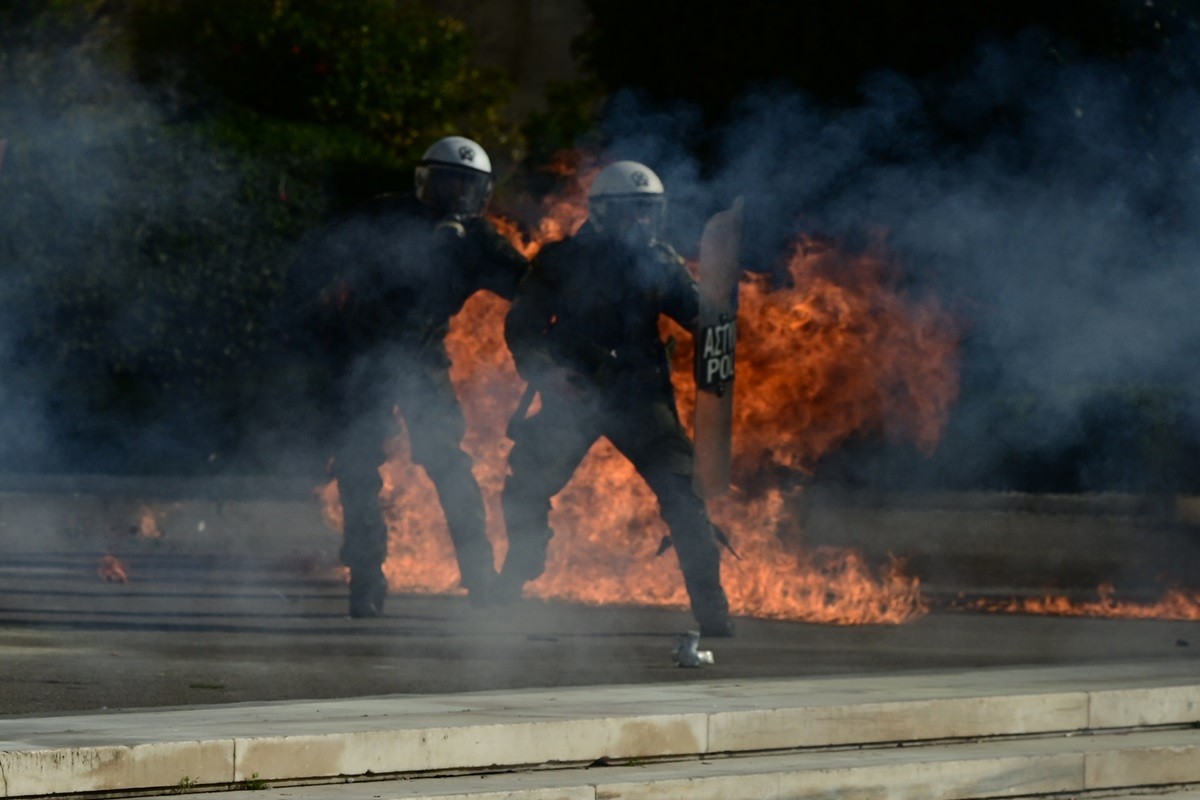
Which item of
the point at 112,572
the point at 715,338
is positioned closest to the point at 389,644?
the point at 715,338

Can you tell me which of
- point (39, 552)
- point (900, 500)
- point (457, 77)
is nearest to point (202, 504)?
point (39, 552)

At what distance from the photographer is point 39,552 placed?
1243cm

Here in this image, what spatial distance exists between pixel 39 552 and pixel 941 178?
546 cm

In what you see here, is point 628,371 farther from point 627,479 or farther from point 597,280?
point 627,479

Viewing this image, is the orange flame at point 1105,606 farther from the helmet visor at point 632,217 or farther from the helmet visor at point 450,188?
the helmet visor at point 450,188

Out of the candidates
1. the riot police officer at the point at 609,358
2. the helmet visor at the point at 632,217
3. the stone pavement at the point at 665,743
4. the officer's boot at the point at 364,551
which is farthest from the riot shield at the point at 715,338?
the stone pavement at the point at 665,743

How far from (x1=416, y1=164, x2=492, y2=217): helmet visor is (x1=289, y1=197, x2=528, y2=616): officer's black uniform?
0.16 feet

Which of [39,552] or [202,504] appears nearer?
[39,552]

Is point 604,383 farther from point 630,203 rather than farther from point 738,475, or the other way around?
point 738,475

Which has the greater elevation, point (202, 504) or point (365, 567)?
point (202, 504)

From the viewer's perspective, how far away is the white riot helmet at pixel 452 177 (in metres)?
9.22

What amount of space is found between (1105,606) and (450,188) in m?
3.61

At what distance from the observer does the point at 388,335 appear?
9227 millimetres

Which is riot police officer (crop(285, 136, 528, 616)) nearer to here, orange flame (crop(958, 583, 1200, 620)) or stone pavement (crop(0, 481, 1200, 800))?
stone pavement (crop(0, 481, 1200, 800))
